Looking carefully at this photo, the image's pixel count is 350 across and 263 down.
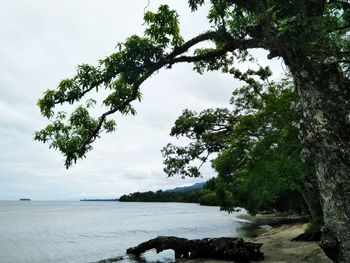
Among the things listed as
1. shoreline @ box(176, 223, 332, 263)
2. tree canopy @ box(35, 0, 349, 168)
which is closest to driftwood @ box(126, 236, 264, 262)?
shoreline @ box(176, 223, 332, 263)

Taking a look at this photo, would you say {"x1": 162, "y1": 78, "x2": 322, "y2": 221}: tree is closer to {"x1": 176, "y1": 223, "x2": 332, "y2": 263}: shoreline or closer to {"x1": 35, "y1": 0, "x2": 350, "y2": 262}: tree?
{"x1": 176, "y1": 223, "x2": 332, "y2": 263}: shoreline

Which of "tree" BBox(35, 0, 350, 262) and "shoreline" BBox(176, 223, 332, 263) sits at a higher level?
"tree" BBox(35, 0, 350, 262)

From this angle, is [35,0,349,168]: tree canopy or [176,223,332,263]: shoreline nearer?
[35,0,349,168]: tree canopy

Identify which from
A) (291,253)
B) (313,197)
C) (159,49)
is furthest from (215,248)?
(159,49)

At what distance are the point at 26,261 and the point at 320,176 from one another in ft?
127

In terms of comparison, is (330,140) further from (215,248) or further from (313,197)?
(313,197)

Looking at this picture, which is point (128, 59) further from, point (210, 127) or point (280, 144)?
point (210, 127)

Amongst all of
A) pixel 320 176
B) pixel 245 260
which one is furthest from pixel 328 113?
pixel 245 260

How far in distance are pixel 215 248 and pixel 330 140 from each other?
20412 mm

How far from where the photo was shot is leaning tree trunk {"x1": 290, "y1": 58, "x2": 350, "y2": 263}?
573 cm

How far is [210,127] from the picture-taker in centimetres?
3572

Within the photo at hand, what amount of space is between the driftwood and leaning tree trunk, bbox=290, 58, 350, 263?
60.6ft

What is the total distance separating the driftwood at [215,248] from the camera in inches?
928

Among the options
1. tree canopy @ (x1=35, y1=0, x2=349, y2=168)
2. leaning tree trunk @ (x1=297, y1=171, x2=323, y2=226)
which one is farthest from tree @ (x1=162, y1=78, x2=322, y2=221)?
tree canopy @ (x1=35, y1=0, x2=349, y2=168)
